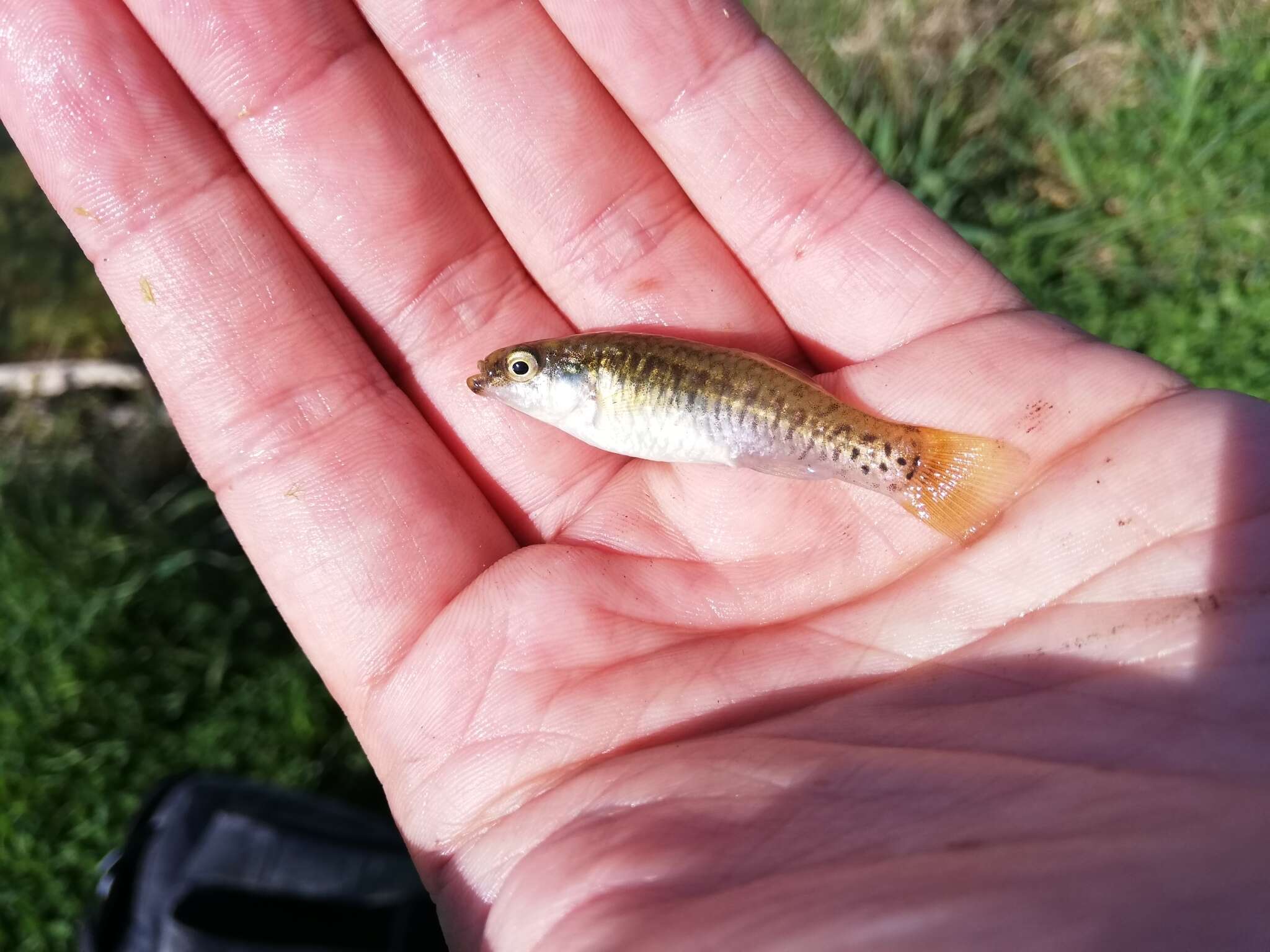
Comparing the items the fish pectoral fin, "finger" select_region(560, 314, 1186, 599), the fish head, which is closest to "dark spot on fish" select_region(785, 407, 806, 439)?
the fish pectoral fin

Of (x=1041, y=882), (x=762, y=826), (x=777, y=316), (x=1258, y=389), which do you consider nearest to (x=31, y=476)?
(x=777, y=316)

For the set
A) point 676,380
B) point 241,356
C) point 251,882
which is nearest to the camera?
point 241,356

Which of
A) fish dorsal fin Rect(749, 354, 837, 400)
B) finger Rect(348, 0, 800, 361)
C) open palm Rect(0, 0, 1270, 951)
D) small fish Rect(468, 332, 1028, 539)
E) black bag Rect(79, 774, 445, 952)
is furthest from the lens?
black bag Rect(79, 774, 445, 952)

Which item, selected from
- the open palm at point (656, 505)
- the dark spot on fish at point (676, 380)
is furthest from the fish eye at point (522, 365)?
the dark spot on fish at point (676, 380)

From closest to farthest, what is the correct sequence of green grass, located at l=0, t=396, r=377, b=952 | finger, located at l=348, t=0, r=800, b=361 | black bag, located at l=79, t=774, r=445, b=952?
finger, located at l=348, t=0, r=800, b=361
black bag, located at l=79, t=774, r=445, b=952
green grass, located at l=0, t=396, r=377, b=952

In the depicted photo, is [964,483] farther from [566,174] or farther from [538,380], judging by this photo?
[566,174]

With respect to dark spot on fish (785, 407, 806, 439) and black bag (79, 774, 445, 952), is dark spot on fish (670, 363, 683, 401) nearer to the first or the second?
dark spot on fish (785, 407, 806, 439)

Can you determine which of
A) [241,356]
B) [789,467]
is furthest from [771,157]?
[241,356]
